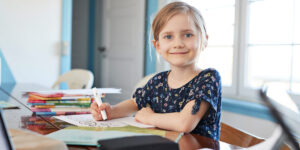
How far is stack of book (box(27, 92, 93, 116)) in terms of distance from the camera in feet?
3.35

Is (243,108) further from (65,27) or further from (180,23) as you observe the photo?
(65,27)

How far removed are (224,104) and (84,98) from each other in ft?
5.40

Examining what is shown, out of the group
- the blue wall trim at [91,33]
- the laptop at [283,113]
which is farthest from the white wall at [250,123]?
the blue wall trim at [91,33]

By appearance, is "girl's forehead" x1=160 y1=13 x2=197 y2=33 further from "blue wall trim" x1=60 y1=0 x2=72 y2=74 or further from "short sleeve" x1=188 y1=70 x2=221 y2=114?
"blue wall trim" x1=60 y1=0 x2=72 y2=74

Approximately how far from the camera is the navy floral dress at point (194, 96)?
878 mm

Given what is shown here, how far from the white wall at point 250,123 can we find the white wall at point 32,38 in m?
1.83

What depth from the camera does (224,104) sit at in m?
2.50

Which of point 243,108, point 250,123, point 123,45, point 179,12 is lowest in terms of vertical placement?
point 250,123

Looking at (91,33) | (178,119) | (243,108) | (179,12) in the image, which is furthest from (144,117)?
(91,33)

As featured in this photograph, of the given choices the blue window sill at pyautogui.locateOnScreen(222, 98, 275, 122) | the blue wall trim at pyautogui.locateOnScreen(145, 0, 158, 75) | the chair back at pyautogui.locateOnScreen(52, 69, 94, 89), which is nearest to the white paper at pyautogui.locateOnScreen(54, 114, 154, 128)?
the chair back at pyautogui.locateOnScreen(52, 69, 94, 89)

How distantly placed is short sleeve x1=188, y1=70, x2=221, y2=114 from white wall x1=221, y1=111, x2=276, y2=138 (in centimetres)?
136

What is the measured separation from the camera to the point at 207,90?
878 mm

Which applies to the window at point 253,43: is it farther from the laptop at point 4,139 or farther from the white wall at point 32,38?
the laptop at point 4,139

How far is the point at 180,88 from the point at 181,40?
0.18 m
